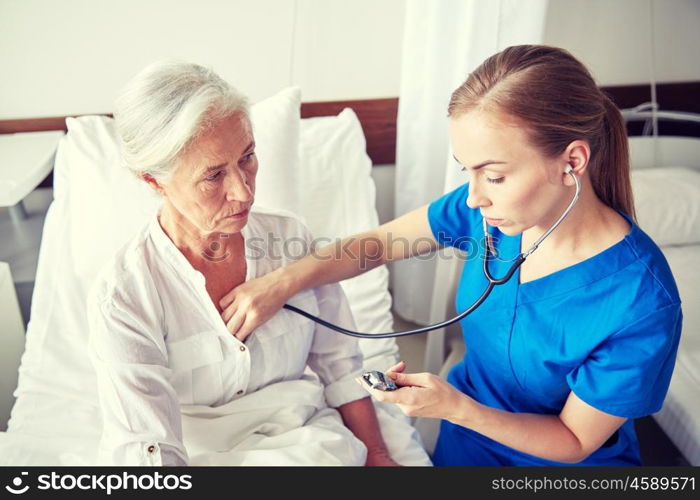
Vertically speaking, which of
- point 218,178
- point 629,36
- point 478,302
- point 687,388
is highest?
point 629,36

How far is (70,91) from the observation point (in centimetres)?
138

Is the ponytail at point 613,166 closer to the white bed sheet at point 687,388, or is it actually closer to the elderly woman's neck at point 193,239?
the white bed sheet at point 687,388

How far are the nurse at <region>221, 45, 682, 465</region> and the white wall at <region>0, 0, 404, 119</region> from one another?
0.60 metres

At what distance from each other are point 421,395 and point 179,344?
40cm

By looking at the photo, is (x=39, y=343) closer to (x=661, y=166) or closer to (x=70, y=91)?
(x=70, y=91)

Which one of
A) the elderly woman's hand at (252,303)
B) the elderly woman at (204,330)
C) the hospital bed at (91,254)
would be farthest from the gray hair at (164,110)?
the hospital bed at (91,254)

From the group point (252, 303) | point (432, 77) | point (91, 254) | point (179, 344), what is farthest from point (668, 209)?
point (91, 254)

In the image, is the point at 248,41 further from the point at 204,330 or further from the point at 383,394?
the point at 383,394

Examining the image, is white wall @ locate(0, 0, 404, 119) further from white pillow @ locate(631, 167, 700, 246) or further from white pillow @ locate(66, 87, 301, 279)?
white pillow @ locate(631, 167, 700, 246)

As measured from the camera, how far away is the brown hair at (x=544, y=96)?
2.71 feet

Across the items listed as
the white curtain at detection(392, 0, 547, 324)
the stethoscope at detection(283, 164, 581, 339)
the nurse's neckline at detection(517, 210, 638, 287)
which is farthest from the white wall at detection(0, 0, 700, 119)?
the nurse's neckline at detection(517, 210, 638, 287)

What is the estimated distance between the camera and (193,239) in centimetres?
99

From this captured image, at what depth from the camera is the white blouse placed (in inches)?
35.1

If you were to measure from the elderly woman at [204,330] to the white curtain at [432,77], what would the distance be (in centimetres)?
57
